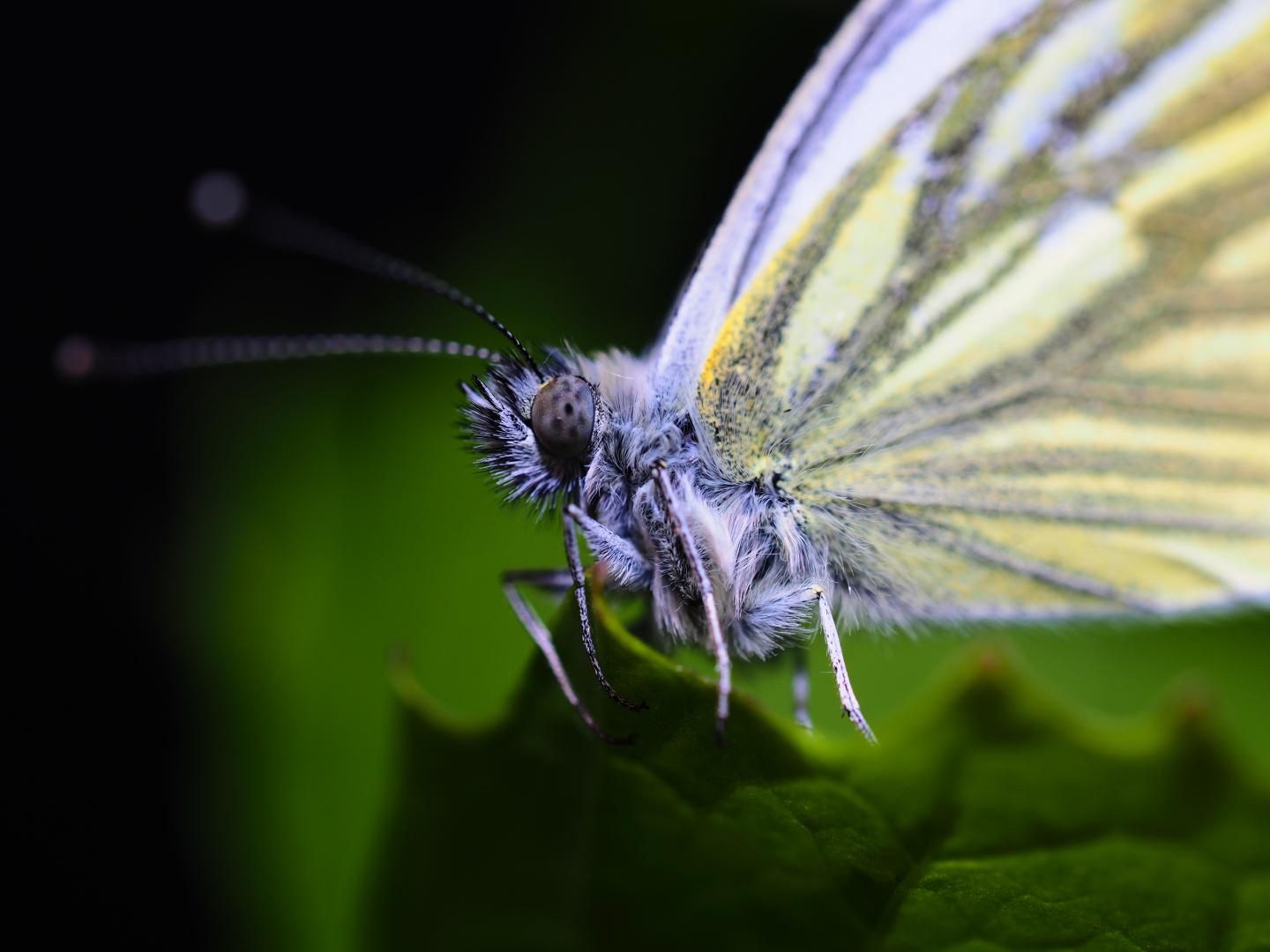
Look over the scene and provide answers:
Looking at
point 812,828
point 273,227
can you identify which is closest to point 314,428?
point 273,227

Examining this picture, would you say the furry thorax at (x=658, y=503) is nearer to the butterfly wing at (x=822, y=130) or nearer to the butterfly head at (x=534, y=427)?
the butterfly head at (x=534, y=427)

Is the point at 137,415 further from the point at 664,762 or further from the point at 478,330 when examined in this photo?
the point at 664,762

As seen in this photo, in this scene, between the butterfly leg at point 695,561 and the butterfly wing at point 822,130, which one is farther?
the butterfly wing at point 822,130

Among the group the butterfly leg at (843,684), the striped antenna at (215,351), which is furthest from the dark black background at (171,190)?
the butterfly leg at (843,684)

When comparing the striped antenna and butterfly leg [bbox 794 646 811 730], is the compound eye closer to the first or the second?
the striped antenna

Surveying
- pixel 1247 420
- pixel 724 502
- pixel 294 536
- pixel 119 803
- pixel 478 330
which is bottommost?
pixel 1247 420

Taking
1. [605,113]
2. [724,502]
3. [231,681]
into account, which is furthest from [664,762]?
[605,113]

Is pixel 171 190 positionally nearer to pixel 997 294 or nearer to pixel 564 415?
pixel 564 415
